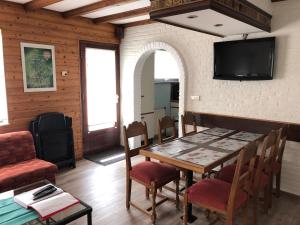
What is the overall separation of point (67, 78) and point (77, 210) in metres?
2.66

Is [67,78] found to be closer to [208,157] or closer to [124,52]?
[124,52]

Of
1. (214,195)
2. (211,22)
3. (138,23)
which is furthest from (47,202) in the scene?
(138,23)

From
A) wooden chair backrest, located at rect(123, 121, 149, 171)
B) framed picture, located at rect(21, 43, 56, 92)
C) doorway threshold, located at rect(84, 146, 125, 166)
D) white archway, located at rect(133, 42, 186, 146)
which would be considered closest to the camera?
wooden chair backrest, located at rect(123, 121, 149, 171)

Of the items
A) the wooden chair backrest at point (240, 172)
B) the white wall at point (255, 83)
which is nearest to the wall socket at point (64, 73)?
the white wall at point (255, 83)

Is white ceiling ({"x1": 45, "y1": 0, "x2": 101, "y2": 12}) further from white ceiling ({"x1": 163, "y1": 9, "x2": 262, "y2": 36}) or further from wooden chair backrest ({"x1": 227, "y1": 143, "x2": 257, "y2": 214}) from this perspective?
wooden chair backrest ({"x1": 227, "y1": 143, "x2": 257, "y2": 214})

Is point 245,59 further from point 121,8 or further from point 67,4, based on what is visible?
point 67,4

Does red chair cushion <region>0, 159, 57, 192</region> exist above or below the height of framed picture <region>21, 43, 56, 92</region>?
below

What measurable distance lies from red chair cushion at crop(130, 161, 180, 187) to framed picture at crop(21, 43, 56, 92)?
2.07 meters

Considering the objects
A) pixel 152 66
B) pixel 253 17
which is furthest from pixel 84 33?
pixel 253 17

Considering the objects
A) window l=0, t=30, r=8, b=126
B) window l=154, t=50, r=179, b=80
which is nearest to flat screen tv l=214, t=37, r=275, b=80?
window l=0, t=30, r=8, b=126

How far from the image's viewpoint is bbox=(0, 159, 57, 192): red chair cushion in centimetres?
270

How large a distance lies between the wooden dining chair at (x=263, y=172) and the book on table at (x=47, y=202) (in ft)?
5.05

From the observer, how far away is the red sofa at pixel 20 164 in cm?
275

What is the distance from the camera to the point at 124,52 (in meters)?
4.80
